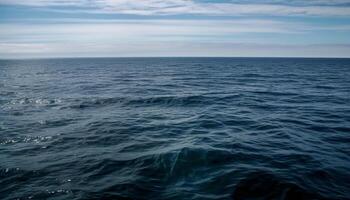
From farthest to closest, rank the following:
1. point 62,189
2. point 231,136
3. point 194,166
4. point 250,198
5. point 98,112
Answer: point 98,112 → point 231,136 → point 194,166 → point 62,189 → point 250,198

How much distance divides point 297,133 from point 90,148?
37.7 feet

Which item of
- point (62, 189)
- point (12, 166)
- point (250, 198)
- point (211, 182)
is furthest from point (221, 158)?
point (12, 166)

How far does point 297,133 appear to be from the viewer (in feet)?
54.3

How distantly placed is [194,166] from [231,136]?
4817 mm

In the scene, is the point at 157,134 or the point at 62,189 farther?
the point at 157,134

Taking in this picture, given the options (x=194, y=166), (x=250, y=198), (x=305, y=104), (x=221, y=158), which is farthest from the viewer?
(x=305, y=104)

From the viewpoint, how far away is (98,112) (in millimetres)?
22938

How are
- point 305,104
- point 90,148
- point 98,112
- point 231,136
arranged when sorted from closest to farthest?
point 90,148 < point 231,136 < point 98,112 < point 305,104

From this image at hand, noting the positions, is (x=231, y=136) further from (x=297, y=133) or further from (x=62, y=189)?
(x=62, y=189)

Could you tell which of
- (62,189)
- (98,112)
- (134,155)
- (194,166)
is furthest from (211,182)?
(98,112)

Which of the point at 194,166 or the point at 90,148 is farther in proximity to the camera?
the point at 90,148

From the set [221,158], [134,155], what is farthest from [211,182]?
[134,155]

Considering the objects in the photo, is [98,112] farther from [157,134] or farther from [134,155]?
[134,155]

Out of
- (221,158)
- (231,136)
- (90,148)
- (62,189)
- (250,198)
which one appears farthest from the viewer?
(231,136)
